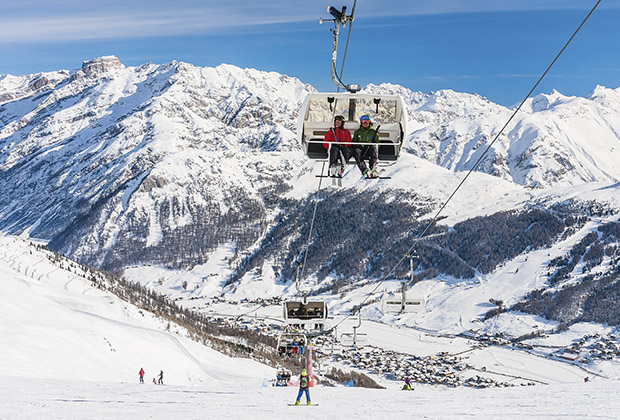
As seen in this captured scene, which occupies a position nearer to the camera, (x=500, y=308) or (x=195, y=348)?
(x=195, y=348)

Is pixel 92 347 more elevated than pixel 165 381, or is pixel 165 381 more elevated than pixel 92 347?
pixel 92 347

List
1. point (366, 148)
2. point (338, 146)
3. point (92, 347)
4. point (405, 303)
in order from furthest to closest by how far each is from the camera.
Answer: point (92, 347) → point (405, 303) → point (366, 148) → point (338, 146)

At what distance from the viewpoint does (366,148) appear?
21.1 m

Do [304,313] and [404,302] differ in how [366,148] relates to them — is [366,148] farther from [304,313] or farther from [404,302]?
[304,313]

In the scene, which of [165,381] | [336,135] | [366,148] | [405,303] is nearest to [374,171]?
[366,148]

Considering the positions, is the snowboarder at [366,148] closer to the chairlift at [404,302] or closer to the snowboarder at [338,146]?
the snowboarder at [338,146]

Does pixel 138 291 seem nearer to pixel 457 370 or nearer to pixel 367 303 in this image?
pixel 367 303

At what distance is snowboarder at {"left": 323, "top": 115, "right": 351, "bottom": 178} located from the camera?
20562mm

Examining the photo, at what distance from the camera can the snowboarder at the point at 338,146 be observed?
810 inches

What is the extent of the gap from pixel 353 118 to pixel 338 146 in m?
1.47

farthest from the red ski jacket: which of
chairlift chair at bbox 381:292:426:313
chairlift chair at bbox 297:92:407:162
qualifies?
chairlift chair at bbox 381:292:426:313

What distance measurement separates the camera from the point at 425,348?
148 meters

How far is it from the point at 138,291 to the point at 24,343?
14092 centimetres

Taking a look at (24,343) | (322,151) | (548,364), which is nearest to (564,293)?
(548,364)
